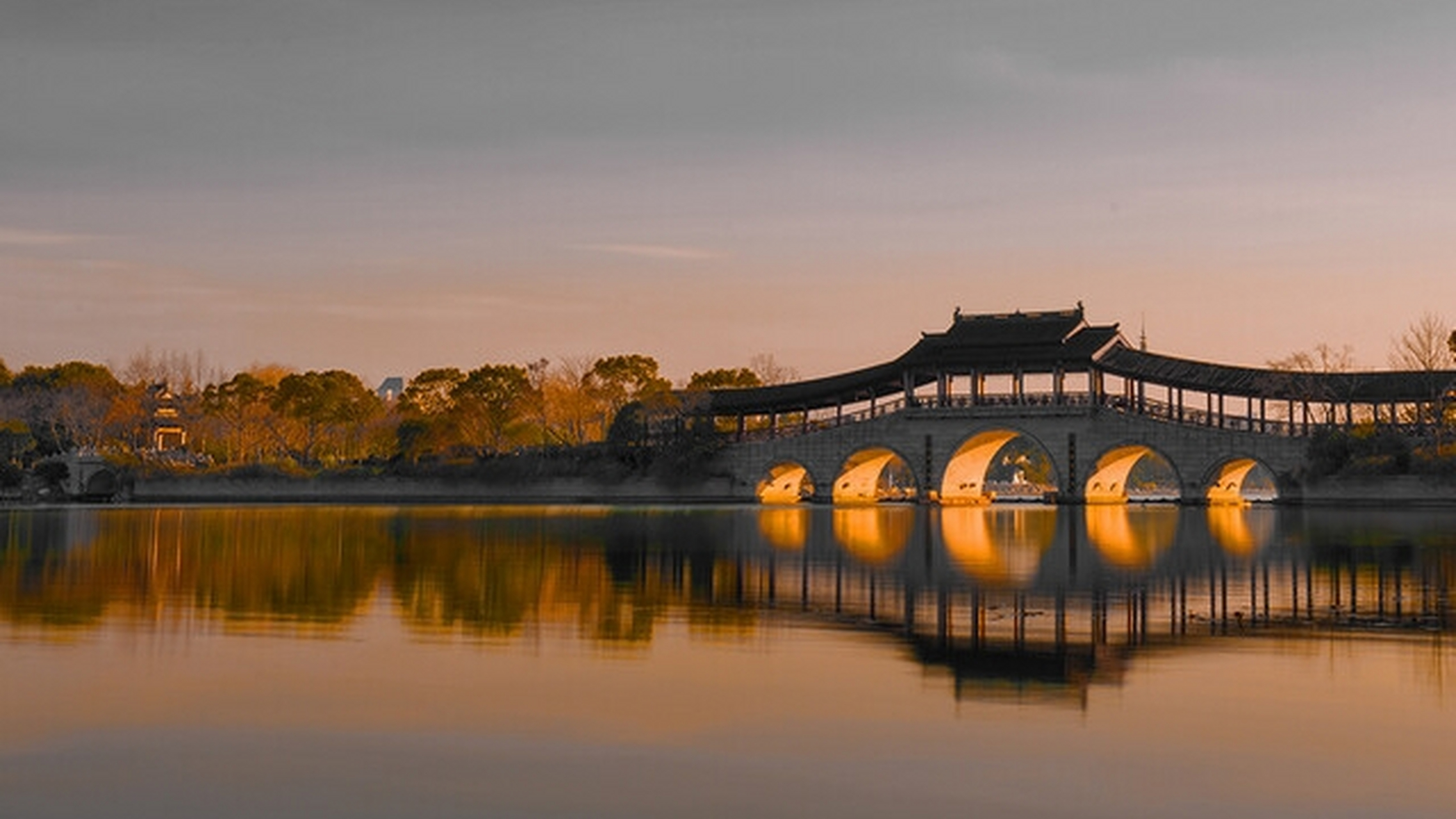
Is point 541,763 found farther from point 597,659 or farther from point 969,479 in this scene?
point 969,479

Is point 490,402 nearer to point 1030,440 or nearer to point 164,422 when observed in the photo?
point 164,422

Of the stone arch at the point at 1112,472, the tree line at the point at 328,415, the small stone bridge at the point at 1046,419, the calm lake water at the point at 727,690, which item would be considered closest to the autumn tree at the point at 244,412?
the tree line at the point at 328,415

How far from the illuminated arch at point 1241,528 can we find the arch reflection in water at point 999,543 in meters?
3.84

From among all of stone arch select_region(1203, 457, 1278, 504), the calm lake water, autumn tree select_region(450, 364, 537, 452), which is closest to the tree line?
autumn tree select_region(450, 364, 537, 452)

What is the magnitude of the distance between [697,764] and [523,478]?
83251 millimetres

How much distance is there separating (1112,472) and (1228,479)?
5.77m

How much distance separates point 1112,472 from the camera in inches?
3056

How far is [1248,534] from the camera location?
3828cm

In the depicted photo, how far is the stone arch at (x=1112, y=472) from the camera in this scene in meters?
74.3

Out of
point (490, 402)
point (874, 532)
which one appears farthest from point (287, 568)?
point (490, 402)

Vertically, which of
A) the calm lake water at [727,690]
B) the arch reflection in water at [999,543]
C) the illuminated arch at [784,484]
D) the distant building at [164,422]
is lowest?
the calm lake water at [727,690]

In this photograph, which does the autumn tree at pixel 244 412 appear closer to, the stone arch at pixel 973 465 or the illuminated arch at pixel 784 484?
the illuminated arch at pixel 784 484

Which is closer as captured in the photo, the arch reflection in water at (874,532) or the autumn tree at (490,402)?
the arch reflection in water at (874,532)

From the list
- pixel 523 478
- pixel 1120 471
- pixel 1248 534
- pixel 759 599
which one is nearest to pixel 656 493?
pixel 523 478
